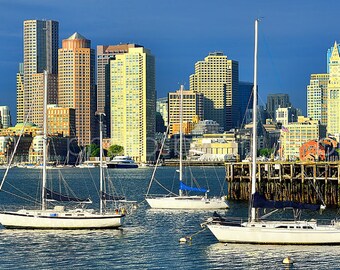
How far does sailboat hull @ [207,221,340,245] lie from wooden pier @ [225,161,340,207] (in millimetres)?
32282

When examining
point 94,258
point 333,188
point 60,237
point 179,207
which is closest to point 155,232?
point 60,237

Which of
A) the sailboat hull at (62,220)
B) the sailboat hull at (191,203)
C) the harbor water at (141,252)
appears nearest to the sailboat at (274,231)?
the harbor water at (141,252)

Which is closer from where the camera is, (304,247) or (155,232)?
(304,247)

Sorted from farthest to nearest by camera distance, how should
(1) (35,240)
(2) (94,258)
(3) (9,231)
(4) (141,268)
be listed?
1. (3) (9,231)
2. (1) (35,240)
3. (2) (94,258)
4. (4) (141,268)

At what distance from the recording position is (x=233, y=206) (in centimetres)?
9975

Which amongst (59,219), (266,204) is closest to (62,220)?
(59,219)

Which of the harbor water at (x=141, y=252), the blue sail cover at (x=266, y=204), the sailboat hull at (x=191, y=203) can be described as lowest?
the harbor water at (x=141, y=252)

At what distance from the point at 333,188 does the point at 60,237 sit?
120 feet

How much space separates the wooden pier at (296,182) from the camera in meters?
96.5

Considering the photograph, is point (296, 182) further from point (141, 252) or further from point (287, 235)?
point (141, 252)

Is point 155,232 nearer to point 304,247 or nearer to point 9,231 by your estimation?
point 9,231

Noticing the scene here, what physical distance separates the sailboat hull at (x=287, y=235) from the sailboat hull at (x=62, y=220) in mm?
13648

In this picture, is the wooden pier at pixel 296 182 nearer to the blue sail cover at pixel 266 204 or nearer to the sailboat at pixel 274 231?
the blue sail cover at pixel 266 204

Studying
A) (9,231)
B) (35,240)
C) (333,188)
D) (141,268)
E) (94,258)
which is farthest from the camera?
(333,188)
